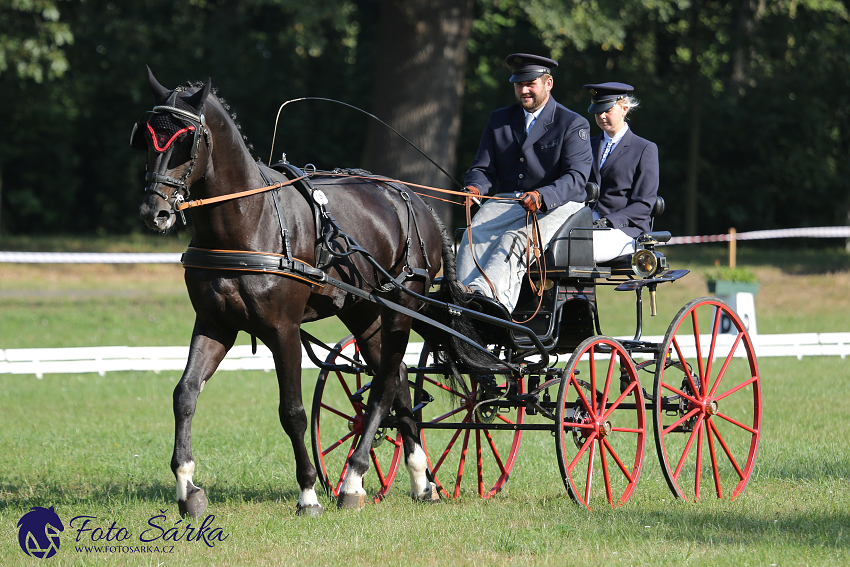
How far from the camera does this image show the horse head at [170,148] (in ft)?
16.3

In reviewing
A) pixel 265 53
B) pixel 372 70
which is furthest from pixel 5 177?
pixel 372 70

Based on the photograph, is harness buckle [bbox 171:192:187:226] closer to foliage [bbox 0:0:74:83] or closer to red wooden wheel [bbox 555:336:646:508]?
red wooden wheel [bbox 555:336:646:508]

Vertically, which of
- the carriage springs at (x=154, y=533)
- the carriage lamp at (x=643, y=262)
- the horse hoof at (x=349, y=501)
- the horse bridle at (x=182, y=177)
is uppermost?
the horse bridle at (x=182, y=177)

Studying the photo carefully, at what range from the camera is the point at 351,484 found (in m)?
6.01

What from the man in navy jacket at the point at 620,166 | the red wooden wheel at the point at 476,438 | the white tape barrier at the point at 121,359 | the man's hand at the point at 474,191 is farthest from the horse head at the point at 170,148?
the white tape barrier at the point at 121,359

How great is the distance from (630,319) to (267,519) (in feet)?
35.0

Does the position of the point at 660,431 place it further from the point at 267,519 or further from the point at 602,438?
the point at 267,519

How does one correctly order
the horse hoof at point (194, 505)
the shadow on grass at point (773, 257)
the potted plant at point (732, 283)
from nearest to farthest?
the horse hoof at point (194, 505)
the potted plant at point (732, 283)
the shadow on grass at point (773, 257)

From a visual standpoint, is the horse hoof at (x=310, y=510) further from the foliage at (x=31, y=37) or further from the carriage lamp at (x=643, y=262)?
the foliage at (x=31, y=37)

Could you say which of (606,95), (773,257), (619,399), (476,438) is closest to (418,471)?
(476,438)

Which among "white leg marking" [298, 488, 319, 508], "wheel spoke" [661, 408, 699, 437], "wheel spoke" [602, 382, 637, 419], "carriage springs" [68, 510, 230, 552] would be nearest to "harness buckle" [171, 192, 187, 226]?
"carriage springs" [68, 510, 230, 552]

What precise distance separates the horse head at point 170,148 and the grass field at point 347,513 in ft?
5.42

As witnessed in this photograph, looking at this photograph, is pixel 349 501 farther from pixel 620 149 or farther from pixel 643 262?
pixel 620 149

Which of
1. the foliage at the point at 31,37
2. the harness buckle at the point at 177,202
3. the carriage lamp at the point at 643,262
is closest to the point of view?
the harness buckle at the point at 177,202
